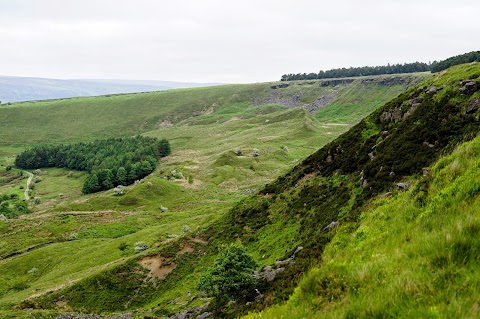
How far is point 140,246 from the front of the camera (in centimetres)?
6197

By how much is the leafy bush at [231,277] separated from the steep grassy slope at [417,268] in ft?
42.1

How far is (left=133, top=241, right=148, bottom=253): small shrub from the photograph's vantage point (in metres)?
60.6

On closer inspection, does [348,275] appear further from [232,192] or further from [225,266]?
[232,192]

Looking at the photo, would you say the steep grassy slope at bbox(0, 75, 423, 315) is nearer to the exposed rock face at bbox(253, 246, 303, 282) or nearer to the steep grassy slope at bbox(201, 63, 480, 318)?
the steep grassy slope at bbox(201, 63, 480, 318)

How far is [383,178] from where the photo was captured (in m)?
29.0

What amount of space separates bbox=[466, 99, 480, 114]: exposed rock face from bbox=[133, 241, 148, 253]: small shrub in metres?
50.9

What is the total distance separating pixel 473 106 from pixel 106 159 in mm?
155919

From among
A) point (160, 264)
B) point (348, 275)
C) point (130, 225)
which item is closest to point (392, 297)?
point (348, 275)

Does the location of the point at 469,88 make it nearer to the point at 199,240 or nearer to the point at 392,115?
the point at 392,115

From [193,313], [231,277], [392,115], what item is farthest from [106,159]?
[231,277]

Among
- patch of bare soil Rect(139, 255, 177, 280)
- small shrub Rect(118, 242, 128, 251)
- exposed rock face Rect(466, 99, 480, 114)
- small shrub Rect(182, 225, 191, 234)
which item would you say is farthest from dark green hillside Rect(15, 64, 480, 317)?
small shrub Rect(118, 242, 128, 251)

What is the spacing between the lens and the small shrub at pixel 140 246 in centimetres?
6062

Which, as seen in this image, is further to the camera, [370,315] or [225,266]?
[225,266]

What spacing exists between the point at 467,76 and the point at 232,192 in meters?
77.6
